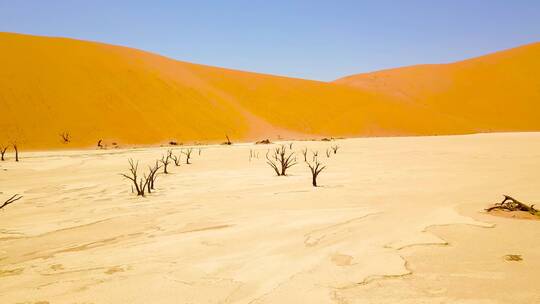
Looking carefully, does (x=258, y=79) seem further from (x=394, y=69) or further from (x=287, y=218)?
(x=287, y=218)

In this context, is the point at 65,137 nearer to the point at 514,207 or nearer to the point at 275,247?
the point at 275,247

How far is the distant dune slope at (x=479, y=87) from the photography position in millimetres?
37031

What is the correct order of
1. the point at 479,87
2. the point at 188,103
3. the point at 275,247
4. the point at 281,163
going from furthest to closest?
the point at 479,87, the point at 188,103, the point at 281,163, the point at 275,247

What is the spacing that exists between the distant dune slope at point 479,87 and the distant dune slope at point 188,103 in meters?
0.18

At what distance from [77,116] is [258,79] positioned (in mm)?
20924

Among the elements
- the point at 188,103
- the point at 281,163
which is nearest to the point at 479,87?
the point at 188,103

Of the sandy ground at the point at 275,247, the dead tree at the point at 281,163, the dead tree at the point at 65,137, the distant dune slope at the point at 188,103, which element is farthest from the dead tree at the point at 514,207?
the dead tree at the point at 65,137

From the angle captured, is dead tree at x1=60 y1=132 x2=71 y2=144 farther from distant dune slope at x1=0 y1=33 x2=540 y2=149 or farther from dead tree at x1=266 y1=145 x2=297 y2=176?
dead tree at x1=266 y1=145 x2=297 y2=176

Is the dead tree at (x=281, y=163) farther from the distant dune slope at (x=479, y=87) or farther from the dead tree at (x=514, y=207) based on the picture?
the distant dune slope at (x=479, y=87)

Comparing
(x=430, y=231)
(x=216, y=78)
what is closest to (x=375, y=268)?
(x=430, y=231)

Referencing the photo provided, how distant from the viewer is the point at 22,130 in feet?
65.4

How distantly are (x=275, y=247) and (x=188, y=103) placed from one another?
1057 inches

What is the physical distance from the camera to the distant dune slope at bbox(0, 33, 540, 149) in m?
22.1

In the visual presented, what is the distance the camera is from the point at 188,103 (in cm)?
2852
